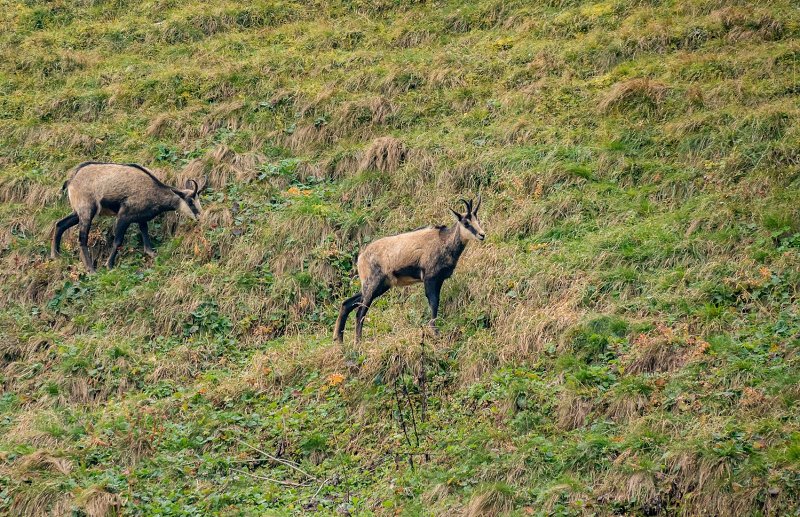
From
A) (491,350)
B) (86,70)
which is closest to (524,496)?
(491,350)

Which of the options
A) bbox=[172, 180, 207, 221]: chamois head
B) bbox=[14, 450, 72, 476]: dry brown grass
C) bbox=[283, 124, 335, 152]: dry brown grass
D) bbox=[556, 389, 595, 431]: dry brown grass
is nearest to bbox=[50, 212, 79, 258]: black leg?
bbox=[172, 180, 207, 221]: chamois head

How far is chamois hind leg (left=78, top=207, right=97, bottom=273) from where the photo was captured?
13.3 m

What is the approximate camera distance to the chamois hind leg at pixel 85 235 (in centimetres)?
1328

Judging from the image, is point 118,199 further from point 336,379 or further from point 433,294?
point 433,294

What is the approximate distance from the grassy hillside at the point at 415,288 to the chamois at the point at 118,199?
34 centimetres

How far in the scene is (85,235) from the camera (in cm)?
1338

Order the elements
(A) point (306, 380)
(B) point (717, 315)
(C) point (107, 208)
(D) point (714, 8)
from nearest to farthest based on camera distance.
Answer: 1. (B) point (717, 315)
2. (A) point (306, 380)
3. (C) point (107, 208)
4. (D) point (714, 8)

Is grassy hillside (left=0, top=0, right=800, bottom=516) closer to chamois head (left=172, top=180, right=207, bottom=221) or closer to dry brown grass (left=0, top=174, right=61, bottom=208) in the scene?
dry brown grass (left=0, top=174, right=61, bottom=208)

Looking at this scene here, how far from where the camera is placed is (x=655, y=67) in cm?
1539

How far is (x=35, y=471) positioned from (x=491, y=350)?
5.09 m

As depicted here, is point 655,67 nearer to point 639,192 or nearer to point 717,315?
point 639,192

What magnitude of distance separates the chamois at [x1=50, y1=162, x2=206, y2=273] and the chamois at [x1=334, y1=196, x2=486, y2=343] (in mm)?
3625

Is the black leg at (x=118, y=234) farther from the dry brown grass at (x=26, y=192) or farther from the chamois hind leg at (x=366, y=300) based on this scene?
the chamois hind leg at (x=366, y=300)

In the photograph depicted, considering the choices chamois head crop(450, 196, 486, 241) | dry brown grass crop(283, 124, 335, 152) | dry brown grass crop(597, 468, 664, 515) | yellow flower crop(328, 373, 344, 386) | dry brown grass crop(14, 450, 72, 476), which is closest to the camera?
dry brown grass crop(597, 468, 664, 515)
